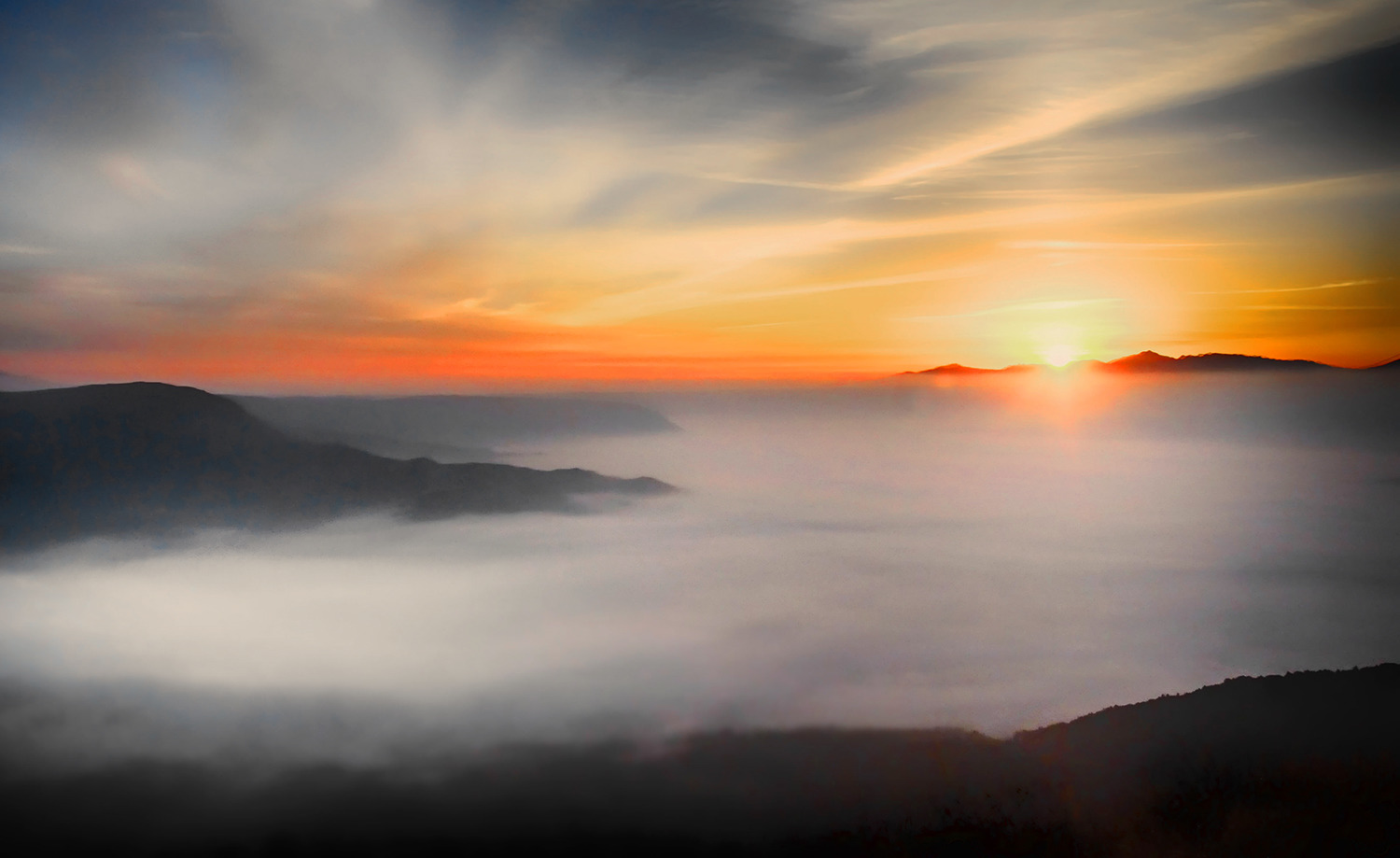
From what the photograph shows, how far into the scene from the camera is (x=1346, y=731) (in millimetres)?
71625

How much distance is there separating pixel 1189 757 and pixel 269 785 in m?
121

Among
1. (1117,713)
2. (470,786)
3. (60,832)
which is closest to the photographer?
(1117,713)

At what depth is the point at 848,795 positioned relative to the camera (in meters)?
85.2

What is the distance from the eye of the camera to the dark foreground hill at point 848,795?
67000mm

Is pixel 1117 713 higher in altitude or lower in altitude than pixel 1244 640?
higher

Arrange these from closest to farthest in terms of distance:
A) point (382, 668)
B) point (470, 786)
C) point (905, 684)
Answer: point (470, 786) → point (905, 684) → point (382, 668)

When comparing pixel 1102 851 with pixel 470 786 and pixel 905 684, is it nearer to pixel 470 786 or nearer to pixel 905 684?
pixel 470 786

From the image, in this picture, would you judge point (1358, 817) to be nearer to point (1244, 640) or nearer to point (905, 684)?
point (905, 684)

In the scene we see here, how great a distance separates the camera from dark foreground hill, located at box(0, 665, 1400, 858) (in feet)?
220

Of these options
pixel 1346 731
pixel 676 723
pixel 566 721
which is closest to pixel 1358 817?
pixel 1346 731

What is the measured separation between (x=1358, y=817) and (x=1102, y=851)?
20507mm

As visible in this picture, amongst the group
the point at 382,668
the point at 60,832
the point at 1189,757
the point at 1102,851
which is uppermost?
the point at 1189,757

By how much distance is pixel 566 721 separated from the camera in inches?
5320

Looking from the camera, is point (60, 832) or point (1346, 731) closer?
point (1346, 731)
